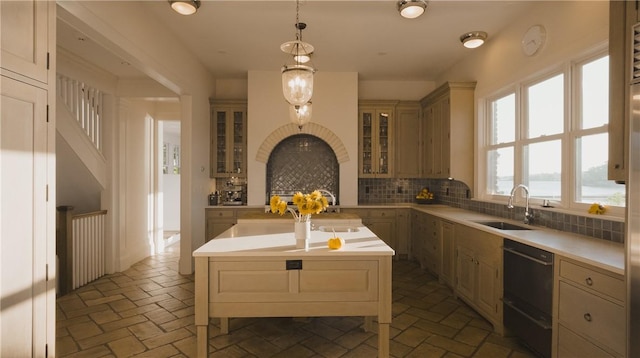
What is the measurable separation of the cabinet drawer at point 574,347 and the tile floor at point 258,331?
444 millimetres

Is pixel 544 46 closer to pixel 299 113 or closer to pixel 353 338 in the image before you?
pixel 299 113

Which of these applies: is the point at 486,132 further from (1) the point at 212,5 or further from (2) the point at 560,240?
(1) the point at 212,5

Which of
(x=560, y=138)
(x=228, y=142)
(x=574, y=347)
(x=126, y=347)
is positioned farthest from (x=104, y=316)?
(x=560, y=138)

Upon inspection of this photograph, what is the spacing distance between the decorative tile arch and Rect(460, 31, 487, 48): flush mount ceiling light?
2392 mm

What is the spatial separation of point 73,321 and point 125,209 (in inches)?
82.3

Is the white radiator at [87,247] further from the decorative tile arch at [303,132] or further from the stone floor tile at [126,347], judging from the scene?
the decorative tile arch at [303,132]

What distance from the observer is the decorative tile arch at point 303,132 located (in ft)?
18.0

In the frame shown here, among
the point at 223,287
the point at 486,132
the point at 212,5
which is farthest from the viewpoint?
the point at 486,132

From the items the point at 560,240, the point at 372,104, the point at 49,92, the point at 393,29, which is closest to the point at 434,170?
the point at 372,104

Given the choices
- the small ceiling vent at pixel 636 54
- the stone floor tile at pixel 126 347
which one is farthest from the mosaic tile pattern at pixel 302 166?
the small ceiling vent at pixel 636 54

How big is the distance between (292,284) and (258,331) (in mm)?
1005

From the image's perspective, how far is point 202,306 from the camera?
7.23 feet

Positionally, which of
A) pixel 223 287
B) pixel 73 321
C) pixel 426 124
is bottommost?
pixel 73 321

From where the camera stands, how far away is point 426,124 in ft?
18.3
